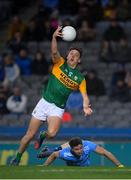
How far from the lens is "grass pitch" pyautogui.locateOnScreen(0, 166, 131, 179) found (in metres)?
11.6

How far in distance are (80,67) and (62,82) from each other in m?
7.49

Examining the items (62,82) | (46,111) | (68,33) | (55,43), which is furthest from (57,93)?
(68,33)

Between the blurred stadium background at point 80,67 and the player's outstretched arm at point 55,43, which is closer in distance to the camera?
the player's outstretched arm at point 55,43

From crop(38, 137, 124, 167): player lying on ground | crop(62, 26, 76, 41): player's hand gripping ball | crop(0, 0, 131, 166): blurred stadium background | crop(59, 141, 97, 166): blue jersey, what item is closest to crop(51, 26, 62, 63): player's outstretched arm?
crop(62, 26, 76, 41): player's hand gripping ball

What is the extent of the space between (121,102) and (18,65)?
306cm

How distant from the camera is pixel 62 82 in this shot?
13.9 m

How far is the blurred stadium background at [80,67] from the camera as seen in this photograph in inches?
694

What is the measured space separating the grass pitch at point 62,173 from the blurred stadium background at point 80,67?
178 inches

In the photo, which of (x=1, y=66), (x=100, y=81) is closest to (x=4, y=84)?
(x=1, y=66)

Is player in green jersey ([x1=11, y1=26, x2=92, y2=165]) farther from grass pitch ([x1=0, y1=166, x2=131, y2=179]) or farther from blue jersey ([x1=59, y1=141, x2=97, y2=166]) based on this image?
grass pitch ([x1=0, y1=166, x2=131, y2=179])

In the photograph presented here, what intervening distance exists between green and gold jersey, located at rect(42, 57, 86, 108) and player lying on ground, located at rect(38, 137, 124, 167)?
2.43ft

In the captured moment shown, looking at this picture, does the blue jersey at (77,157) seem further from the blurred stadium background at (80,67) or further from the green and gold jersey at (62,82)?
the blurred stadium background at (80,67)

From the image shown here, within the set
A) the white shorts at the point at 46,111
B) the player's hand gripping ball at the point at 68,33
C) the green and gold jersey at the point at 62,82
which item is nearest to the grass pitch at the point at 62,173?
the white shorts at the point at 46,111

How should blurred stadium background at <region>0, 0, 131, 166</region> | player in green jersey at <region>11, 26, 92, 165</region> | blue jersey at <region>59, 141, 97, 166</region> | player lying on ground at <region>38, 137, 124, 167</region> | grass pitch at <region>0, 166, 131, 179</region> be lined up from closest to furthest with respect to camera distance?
grass pitch at <region>0, 166, 131, 179</region>, player in green jersey at <region>11, 26, 92, 165</region>, player lying on ground at <region>38, 137, 124, 167</region>, blue jersey at <region>59, 141, 97, 166</region>, blurred stadium background at <region>0, 0, 131, 166</region>
